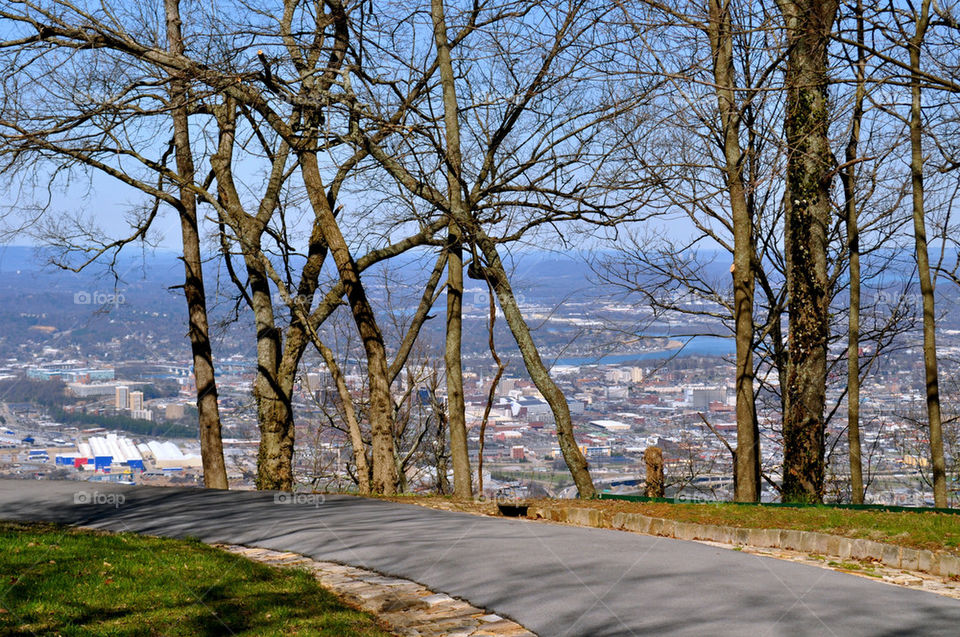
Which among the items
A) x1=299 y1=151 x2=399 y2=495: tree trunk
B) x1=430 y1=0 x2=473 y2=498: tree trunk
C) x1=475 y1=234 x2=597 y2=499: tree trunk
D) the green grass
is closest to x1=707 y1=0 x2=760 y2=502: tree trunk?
x1=475 y1=234 x2=597 y2=499: tree trunk

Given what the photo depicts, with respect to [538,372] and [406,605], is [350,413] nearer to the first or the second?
[538,372]

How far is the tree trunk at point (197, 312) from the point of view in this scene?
16.7m

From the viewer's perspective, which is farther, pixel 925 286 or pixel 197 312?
pixel 197 312

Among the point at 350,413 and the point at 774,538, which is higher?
the point at 350,413

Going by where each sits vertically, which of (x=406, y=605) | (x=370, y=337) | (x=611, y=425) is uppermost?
(x=370, y=337)

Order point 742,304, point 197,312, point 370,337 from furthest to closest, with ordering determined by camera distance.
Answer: point 197,312 → point 370,337 → point 742,304

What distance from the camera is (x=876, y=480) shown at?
2230cm

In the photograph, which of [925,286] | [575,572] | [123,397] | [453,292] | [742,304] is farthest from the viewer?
[123,397]

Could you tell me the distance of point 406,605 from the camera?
6.84 metres

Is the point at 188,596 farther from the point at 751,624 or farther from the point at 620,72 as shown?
the point at 620,72

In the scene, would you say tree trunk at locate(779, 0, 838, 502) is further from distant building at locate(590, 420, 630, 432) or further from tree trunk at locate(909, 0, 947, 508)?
distant building at locate(590, 420, 630, 432)

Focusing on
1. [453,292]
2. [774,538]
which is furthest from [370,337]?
[774,538]

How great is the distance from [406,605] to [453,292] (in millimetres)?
8511

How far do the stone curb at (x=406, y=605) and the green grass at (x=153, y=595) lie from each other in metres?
0.25
